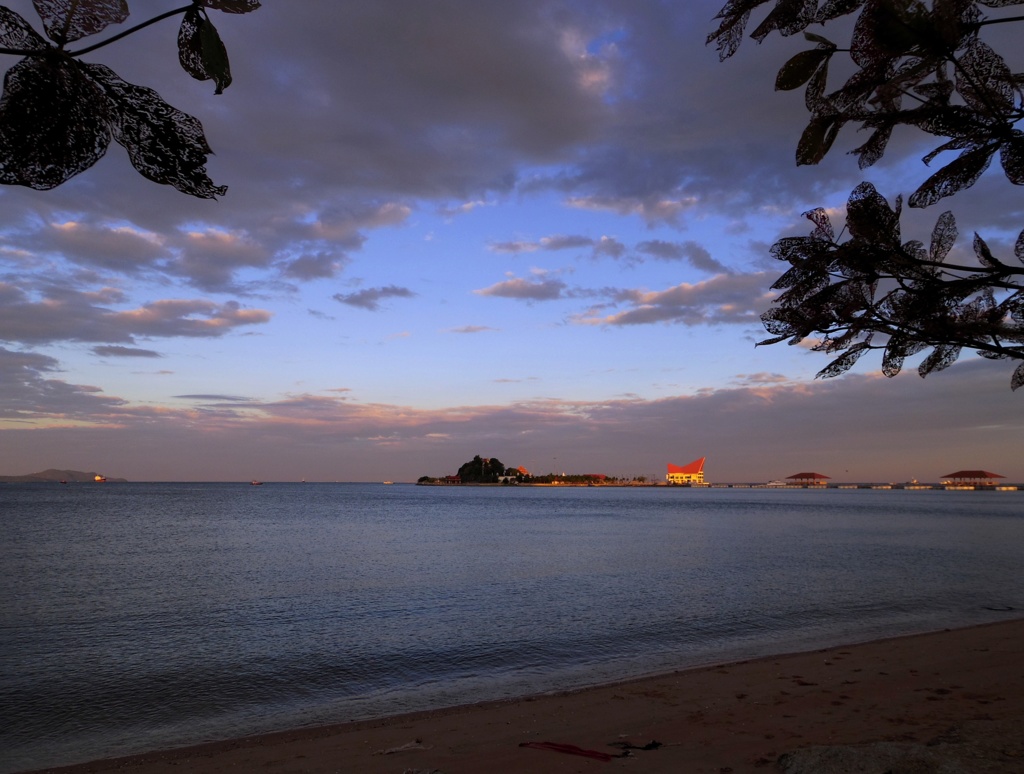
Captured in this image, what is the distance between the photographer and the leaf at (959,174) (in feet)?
4.96

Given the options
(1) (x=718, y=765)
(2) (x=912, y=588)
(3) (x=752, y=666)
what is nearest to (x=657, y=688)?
(3) (x=752, y=666)

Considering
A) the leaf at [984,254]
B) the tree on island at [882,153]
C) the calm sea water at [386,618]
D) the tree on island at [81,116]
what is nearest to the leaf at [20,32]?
the tree on island at [81,116]

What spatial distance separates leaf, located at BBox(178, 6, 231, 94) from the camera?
907 mm

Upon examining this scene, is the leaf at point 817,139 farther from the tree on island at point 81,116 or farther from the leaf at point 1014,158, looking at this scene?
the tree on island at point 81,116

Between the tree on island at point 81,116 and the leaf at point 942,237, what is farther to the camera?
the leaf at point 942,237

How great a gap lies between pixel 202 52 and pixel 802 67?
4.19 ft

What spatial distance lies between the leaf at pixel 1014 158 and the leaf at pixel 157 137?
169cm

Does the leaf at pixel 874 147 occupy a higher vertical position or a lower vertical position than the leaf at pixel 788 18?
lower

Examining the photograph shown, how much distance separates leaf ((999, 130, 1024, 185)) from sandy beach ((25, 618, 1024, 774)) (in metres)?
5.59

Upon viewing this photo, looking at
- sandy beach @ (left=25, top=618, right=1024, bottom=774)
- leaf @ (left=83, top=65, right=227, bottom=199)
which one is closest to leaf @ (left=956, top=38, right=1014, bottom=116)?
leaf @ (left=83, top=65, right=227, bottom=199)

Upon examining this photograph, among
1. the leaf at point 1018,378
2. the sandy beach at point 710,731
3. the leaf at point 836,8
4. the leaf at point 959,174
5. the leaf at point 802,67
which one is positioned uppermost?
the leaf at point 836,8

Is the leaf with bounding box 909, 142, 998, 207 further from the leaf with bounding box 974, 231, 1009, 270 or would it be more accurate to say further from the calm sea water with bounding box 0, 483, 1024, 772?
the calm sea water with bounding box 0, 483, 1024, 772

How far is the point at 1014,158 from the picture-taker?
1.53 meters

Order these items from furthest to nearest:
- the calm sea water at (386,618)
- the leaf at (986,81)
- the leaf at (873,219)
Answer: the calm sea water at (386,618), the leaf at (873,219), the leaf at (986,81)
